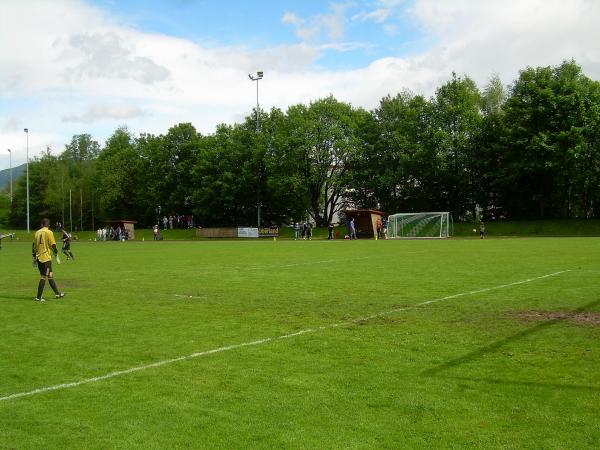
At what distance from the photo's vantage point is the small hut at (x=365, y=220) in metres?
55.8

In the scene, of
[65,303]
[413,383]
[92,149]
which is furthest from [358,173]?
[92,149]

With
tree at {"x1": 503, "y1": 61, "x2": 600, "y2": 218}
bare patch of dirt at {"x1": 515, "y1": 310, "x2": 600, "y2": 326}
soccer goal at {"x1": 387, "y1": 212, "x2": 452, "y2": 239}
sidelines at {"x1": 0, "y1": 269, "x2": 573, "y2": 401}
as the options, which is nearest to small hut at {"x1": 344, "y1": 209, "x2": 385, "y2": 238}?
soccer goal at {"x1": 387, "y1": 212, "x2": 452, "y2": 239}

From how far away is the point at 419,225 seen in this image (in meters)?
57.2

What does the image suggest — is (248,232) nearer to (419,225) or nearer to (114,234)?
(114,234)

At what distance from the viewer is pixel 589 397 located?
5.85 metres

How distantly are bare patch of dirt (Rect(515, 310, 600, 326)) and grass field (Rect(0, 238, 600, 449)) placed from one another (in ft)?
0.11

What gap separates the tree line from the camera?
5775 centimetres

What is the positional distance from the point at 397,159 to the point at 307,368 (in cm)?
6452

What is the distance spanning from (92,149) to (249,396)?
5207 inches

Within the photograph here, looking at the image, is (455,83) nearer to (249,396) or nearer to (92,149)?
(249,396)

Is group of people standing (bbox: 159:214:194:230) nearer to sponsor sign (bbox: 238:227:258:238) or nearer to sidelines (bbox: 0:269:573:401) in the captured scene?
sponsor sign (bbox: 238:227:258:238)

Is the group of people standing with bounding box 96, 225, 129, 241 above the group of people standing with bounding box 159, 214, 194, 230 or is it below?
below

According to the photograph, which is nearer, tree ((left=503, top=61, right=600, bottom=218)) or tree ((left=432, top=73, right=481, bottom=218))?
tree ((left=503, top=61, right=600, bottom=218))

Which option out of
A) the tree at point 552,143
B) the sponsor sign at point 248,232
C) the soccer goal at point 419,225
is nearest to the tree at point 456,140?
the tree at point 552,143
